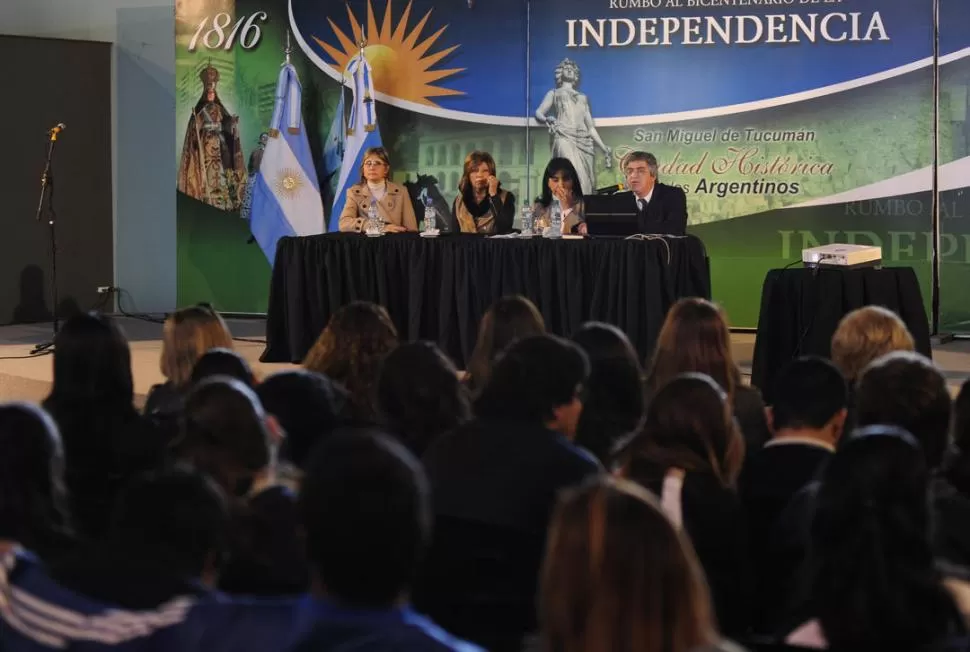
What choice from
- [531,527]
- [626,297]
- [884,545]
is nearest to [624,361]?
[531,527]

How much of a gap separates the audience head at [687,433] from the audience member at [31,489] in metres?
1.10

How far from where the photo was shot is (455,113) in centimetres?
1047

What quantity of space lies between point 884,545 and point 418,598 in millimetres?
1015

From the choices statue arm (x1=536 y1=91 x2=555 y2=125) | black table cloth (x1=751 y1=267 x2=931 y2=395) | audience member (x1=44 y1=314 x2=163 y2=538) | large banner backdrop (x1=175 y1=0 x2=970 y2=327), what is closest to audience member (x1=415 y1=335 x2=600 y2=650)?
audience member (x1=44 y1=314 x2=163 y2=538)

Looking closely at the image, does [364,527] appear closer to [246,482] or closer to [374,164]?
[246,482]

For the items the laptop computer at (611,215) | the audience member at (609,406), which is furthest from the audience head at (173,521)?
the laptop computer at (611,215)

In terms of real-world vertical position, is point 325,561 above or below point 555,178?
below

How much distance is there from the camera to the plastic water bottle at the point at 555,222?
7.91m

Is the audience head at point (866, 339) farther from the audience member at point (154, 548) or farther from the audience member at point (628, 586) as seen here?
the audience member at point (628, 586)

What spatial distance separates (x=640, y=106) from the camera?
10000 mm

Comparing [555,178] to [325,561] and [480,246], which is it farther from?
[325,561]

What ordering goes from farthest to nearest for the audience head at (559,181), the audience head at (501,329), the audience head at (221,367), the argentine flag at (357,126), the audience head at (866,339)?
the argentine flag at (357,126) → the audience head at (559,181) → the audience head at (501,329) → the audience head at (866,339) → the audience head at (221,367)

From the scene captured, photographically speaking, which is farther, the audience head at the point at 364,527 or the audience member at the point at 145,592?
the audience member at the point at 145,592

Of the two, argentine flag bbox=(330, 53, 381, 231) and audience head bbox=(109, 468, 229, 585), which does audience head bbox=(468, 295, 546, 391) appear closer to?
audience head bbox=(109, 468, 229, 585)
